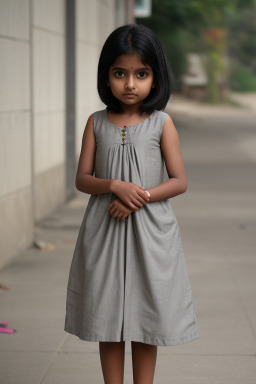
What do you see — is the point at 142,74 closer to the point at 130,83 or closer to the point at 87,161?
the point at 130,83

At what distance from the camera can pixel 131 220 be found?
10.9ft

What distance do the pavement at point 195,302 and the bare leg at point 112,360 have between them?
2.55ft

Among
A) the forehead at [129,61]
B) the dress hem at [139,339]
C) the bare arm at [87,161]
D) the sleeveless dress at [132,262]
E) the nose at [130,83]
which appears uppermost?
the forehead at [129,61]

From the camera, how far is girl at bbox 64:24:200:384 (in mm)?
3271

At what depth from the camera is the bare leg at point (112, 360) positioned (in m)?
3.41

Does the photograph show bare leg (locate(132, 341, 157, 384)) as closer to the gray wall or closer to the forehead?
the forehead

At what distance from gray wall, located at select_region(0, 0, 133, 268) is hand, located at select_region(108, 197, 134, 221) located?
11.7ft

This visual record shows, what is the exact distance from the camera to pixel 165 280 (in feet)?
10.8

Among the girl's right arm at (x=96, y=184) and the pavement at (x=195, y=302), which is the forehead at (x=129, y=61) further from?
the pavement at (x=195, y=302)

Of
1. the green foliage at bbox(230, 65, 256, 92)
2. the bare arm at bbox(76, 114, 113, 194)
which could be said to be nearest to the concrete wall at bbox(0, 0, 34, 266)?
the bare arm at bbox(76, 114, 113, 194)

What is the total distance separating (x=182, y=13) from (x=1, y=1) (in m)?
19.7

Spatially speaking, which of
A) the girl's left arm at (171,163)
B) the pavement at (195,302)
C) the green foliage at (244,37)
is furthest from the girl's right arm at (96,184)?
the green foliage at (244,37)

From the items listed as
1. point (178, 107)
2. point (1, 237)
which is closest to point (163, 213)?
point (1, 237)

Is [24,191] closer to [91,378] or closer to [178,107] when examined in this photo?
[91,378]
